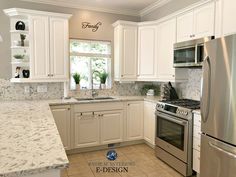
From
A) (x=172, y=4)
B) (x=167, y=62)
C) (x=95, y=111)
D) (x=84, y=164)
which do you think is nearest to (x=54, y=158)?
(x=84, y=164)

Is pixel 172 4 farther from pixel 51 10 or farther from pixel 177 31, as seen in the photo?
pixel 51 10

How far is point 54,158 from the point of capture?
1.11m

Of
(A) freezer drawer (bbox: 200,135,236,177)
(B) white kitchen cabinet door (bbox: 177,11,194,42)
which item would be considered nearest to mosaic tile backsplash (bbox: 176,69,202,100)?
(B) white kitchen cabinet door (bbox: 177,11,194,42)

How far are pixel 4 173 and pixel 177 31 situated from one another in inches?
123

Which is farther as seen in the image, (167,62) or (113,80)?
(113,80)

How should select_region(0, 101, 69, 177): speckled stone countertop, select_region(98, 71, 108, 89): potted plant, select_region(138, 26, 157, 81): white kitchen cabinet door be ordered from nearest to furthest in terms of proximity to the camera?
select_region(0, 101, 69, 177): speckled stone countertop < select_region(138, 26, 157, 81): white kitchen cabinet door < select_region(98, 71, 108, 89): potted plant

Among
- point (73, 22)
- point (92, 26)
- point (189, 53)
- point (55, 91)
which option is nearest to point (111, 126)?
point (55, 91)

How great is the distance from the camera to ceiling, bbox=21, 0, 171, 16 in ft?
12.5

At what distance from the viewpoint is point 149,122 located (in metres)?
3.74

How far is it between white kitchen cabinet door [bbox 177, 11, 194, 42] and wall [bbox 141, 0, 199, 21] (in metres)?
0.39

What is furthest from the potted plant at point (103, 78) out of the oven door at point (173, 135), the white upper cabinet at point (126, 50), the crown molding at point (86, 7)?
the oven door at point (173, 135)

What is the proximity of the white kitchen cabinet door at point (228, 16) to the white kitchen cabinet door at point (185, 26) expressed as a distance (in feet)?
1.89

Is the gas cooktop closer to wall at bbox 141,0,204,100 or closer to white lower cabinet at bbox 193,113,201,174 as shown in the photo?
white lower cabinet at bbox 193,113,201,174

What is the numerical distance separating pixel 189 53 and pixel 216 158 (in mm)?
1502
